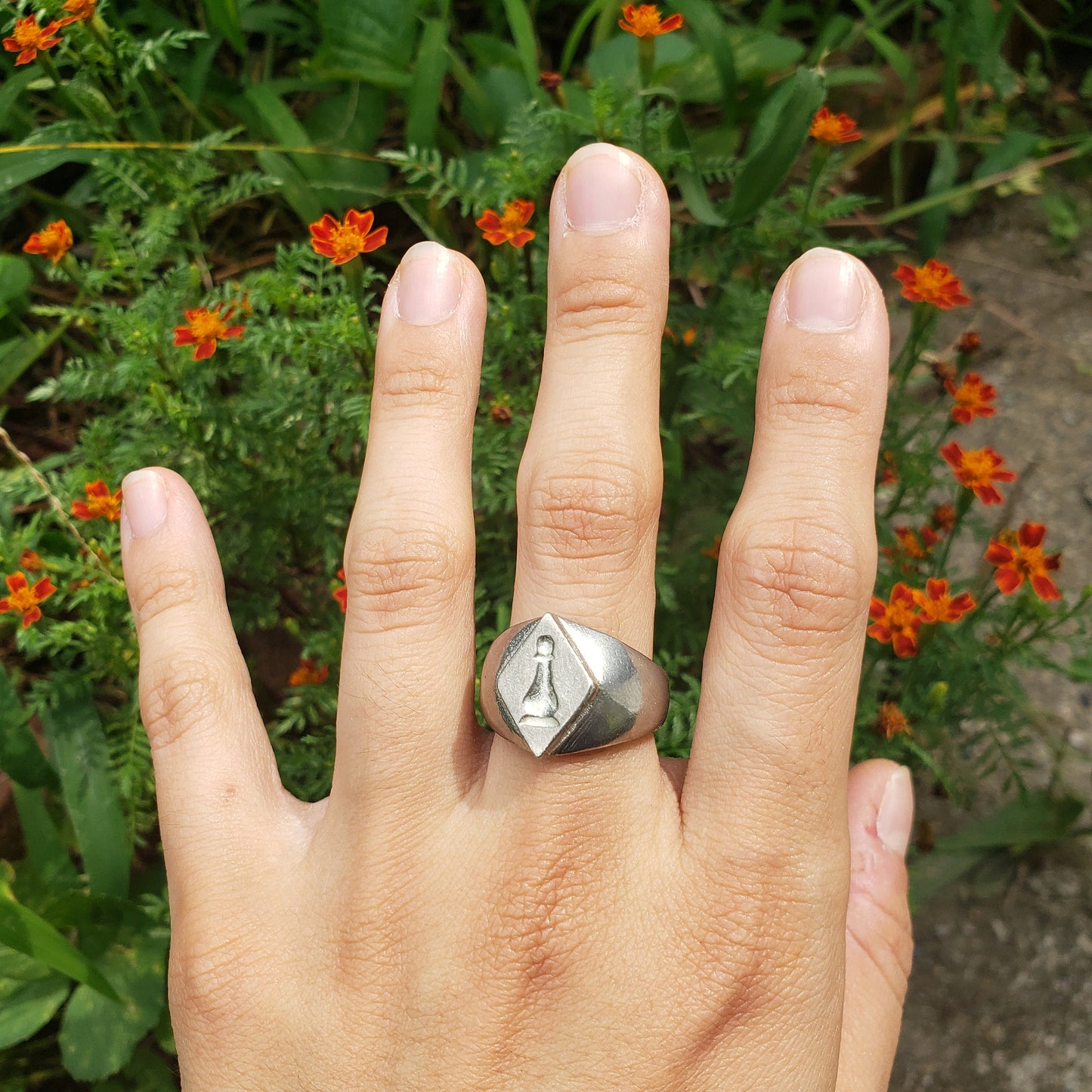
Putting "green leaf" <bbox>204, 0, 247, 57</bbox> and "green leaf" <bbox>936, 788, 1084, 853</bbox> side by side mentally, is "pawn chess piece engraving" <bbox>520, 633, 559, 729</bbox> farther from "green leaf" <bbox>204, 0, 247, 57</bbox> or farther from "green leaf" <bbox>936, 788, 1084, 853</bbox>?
"green leaf" <bbox>204, 0, 247, 57</bbox>

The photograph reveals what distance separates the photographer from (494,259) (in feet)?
7.17

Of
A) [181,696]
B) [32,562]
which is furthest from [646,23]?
[32,562]

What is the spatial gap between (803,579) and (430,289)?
823 millimetres

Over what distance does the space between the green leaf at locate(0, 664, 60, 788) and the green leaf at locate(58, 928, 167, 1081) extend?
18.5 inches

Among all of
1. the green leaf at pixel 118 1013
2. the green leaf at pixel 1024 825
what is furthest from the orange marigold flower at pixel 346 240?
the green leaf at pixel 1024 825

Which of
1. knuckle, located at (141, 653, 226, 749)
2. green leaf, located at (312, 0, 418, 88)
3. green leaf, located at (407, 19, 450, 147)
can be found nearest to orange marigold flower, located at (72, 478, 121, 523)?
knuckle, located at (141, 653, 226, 749)

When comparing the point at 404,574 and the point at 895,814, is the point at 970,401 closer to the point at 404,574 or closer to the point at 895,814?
the point at 895,814

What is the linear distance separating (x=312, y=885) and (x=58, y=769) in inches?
42.0

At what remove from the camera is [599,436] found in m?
1.64

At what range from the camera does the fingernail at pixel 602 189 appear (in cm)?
164

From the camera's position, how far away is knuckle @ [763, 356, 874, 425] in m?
1.59

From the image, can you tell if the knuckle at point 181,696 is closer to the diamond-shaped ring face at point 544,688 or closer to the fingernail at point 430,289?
the diamond-shaped ring face at point 544,688

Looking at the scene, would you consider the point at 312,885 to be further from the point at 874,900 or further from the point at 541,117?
the point at 541,117

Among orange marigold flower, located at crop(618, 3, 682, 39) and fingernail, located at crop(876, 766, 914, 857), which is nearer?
fingernail, located at crop(876, 766, 914, 857)
